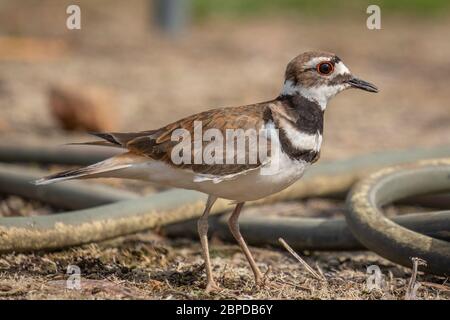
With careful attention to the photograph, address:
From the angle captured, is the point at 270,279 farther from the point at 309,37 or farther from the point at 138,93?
the point at 309,37

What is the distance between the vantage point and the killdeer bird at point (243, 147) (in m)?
4.95

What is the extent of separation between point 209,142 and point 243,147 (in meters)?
0.22

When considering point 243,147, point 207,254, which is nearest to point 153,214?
point 207,254

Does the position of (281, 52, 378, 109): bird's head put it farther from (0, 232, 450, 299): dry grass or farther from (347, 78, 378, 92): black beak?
(0, 232, 450, 299): dry grass

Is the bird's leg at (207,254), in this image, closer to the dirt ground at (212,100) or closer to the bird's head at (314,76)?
the dirt ground at (212,100)

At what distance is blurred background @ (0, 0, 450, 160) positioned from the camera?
9.58m

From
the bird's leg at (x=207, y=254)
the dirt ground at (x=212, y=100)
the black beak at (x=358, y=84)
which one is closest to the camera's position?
the bird's leg at (x=207, y=254)

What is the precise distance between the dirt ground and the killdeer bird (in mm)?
505

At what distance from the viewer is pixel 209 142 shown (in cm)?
511

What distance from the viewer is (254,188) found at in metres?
4.97

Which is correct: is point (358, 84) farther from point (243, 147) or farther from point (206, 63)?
point (206, 63)

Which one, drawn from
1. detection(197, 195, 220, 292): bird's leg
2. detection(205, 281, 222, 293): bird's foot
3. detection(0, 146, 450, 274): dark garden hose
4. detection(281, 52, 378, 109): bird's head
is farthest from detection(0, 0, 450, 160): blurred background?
detection(205, 281, 222, 293): bird's foot

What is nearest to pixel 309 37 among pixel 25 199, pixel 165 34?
pixel 165 34

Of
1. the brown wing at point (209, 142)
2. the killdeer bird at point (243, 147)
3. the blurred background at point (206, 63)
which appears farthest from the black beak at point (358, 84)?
the blurred background at point (206, 63)
